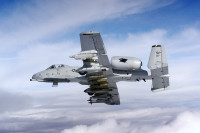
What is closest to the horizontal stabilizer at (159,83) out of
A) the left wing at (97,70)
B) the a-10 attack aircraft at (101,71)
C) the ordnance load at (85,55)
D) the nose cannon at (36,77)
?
the a-10 attack aircraft at (101,71)

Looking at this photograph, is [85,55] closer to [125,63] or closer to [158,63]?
[125,63]

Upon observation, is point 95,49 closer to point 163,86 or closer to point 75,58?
point 75,58

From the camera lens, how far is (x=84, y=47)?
31562mm

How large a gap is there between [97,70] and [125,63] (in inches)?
133

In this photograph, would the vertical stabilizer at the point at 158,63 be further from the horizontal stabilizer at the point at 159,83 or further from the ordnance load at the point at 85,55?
the ordnance load at the point at 85,55

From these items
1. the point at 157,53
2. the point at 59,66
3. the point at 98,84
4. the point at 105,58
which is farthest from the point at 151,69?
the point at 59,66

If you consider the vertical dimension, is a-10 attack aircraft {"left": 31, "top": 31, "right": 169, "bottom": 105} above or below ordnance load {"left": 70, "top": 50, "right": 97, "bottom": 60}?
below

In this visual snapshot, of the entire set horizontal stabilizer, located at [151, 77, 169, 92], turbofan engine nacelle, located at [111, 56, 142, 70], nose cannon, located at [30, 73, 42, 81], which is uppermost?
turbofan engine nacelle, located at [111, 56, 142, 70]

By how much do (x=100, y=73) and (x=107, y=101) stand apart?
701 cm

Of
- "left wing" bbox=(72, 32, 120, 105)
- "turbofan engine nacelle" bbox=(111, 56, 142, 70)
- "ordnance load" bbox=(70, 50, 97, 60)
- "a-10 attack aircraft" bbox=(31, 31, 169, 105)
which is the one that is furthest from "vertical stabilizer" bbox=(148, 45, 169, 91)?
"ordnance load" bbox=(70, 50, 97, 60)

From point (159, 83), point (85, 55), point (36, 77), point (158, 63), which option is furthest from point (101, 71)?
point (36, 77)

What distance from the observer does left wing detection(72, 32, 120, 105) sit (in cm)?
3078

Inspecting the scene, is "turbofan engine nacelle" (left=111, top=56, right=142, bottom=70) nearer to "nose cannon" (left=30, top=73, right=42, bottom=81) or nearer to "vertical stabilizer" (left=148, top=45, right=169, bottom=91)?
"vertical stabilizer" (left=148, top=45, right=169, bottom=91)

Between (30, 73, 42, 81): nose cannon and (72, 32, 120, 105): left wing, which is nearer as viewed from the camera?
(72, 32, 120, 105): left wing
